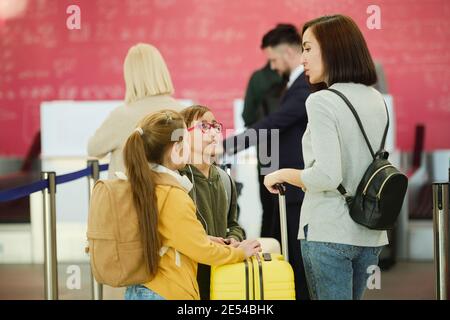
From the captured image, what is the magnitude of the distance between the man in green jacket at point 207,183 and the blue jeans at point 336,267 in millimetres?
255

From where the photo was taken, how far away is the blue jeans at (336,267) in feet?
8.10

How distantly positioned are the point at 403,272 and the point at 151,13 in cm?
280

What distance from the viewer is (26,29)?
6.63m

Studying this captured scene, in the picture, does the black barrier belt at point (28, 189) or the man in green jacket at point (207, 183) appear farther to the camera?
the black barrier belt at point (28, 189)

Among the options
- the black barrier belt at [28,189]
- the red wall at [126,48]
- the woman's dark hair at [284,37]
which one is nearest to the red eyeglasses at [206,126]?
the black barrier belt at [28,189]

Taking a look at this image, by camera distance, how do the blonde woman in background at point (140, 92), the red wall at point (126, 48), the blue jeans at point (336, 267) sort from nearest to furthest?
1. the blue jeans at point (336, 267)
2. the blonde woman in background at point (140, 92)
3. the red wall at point (126, 48)

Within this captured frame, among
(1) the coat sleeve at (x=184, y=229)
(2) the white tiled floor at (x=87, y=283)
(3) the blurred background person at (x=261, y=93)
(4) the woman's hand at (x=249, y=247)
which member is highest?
(3) the blurred background person at (x=261, y=93)

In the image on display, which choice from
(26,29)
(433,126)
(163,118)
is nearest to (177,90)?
(26,29)

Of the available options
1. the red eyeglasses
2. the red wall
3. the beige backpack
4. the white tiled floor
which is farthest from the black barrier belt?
the red wall

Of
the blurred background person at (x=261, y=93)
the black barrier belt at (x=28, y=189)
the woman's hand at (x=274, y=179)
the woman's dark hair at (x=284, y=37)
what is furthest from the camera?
the blurred background person at (x=261, y=93)

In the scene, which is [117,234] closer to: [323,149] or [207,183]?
[207,183]

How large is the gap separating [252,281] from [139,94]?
1070 millimetres

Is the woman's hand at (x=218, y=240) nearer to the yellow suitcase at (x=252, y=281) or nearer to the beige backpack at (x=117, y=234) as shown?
the yellow suitcase at (x=252, y=281)
